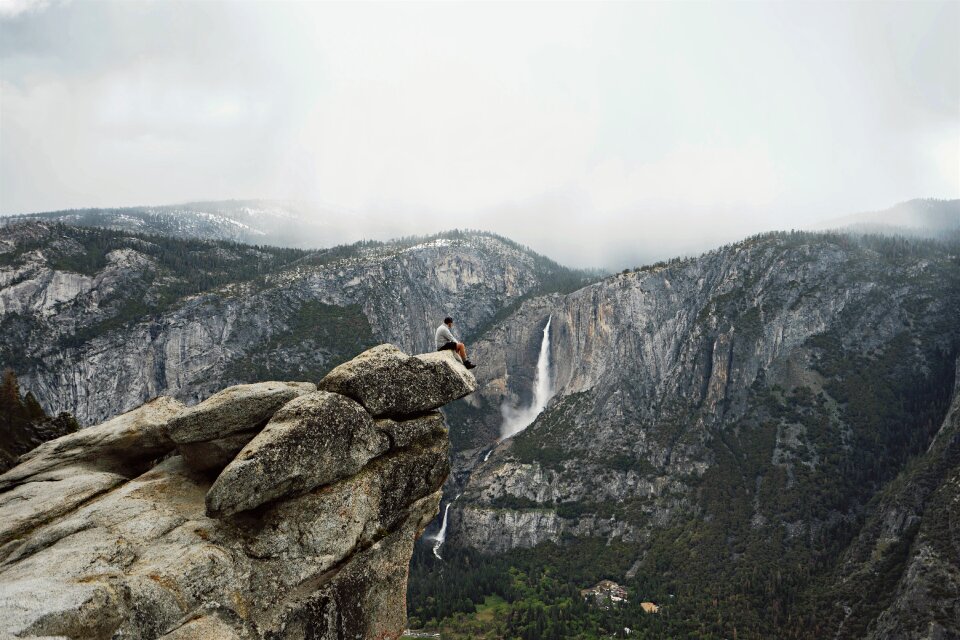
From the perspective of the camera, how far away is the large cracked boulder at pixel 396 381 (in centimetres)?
2244

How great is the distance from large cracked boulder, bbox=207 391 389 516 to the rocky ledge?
0.17 feet

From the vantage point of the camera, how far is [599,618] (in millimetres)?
147500

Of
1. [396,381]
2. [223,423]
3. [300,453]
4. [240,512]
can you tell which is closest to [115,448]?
[223,423]

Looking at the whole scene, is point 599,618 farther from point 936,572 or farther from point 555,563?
point 936,572

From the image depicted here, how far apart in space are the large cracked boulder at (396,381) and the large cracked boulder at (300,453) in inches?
28.6

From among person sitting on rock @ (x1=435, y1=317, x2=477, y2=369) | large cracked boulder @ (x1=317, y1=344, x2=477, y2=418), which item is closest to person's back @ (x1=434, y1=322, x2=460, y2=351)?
person sitting on rock @ (x1=435, y1=317, x2=477, y2=369)

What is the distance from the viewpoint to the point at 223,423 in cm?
2131

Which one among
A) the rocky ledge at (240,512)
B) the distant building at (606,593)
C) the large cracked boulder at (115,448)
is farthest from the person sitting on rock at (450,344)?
the distant building at (606,593)

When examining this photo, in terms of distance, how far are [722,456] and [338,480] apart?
203756mm

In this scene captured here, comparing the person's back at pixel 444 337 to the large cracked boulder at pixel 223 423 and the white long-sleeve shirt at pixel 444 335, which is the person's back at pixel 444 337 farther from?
the large cracked boulder at pixel 223 423

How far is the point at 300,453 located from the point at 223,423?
401cm

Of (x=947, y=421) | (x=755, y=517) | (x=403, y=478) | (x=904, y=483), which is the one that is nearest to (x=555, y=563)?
(x=755, y=517)

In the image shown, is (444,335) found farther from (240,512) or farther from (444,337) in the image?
(240,512)

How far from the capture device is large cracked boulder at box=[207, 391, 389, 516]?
728 inches
